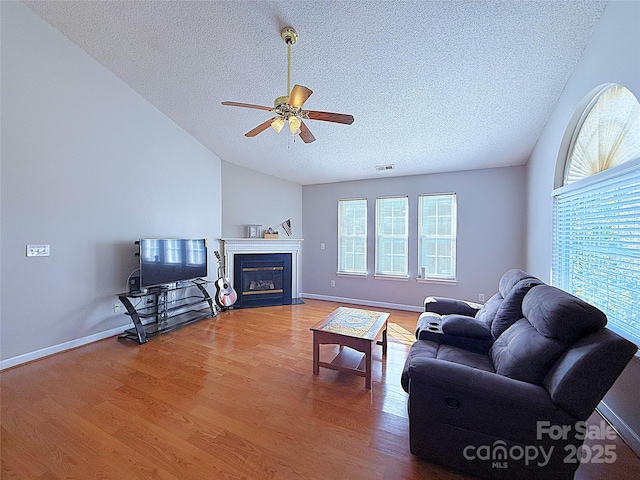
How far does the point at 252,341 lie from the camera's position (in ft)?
10.5

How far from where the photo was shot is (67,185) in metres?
2.88

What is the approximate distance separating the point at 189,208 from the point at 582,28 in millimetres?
4775

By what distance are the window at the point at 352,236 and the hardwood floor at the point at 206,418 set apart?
2278 millimetres

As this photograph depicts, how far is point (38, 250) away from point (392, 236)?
477 cm

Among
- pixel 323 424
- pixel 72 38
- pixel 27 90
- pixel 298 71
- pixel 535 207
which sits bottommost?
pixel 323 424

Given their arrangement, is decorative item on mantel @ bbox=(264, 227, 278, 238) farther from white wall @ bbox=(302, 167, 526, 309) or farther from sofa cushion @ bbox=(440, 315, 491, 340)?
sofa cushion @ bbox=(440, 315, 491, 340)

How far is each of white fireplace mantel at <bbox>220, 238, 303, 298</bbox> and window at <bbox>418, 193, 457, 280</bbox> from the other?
7.71 ft

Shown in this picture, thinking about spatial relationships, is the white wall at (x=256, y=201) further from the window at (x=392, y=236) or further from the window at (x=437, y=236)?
the window at (x=437, y=236)

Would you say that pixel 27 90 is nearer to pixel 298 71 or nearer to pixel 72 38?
pixel 72 38

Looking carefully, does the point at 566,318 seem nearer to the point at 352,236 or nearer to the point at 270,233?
the point at 352,236

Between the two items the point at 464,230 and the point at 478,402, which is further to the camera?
the point at 464,230

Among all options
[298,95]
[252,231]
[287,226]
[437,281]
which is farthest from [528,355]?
[287,226]

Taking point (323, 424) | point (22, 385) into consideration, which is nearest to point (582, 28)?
point (323, 424)

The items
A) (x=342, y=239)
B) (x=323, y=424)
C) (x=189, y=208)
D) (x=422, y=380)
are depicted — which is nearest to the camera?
(x=422, y=380)
